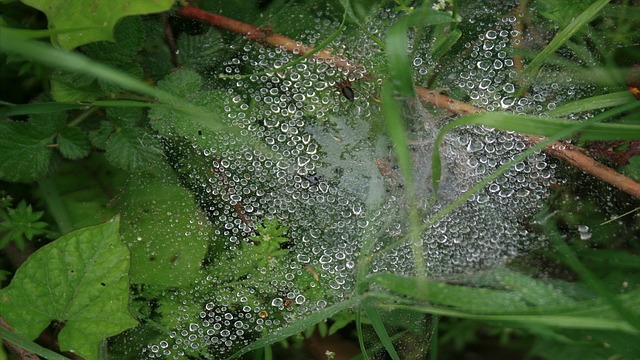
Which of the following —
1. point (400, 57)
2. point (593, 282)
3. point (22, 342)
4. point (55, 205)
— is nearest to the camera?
point (593, 282)

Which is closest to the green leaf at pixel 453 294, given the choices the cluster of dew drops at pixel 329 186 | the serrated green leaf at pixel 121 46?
the cluster of dew drops at pixel 329 186

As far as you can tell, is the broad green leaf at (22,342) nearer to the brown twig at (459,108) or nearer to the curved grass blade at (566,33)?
the brown twig at (459,108)

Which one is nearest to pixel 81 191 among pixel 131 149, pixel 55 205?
pixel 55 205

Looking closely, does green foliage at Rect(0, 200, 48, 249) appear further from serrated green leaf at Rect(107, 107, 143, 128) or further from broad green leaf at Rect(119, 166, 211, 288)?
serrated green leaf at Rect(107, 107, 143, 128)

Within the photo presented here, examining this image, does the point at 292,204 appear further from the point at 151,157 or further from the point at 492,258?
the point at 492,258

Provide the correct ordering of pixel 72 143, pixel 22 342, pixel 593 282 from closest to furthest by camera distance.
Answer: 1. pixel 593 282
2. pixel 22 342
3. pixel 72 143

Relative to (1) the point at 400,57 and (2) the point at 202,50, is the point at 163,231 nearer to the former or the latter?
(2) the point at 202,50

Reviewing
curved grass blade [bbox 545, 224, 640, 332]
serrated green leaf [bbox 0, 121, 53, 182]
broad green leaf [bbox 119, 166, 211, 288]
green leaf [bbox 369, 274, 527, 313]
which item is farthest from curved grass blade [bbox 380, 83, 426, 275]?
serrated green leaf [bbox 0, 121, 53, 182]
